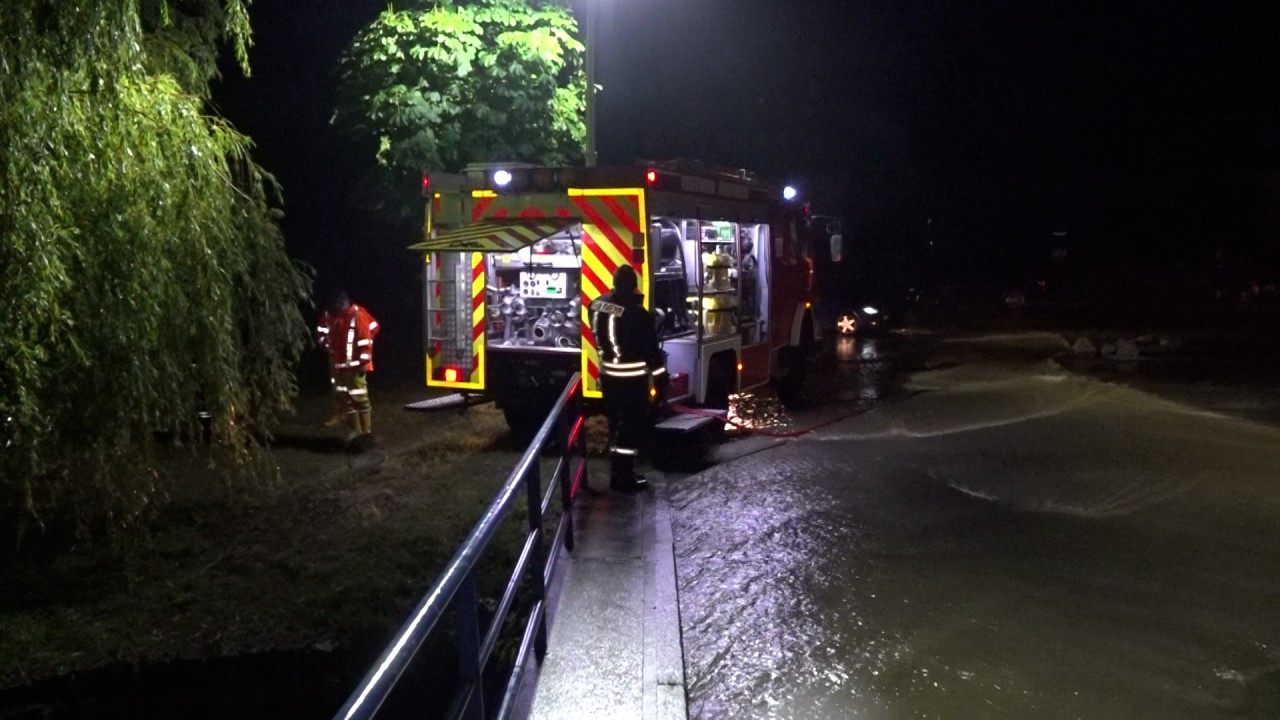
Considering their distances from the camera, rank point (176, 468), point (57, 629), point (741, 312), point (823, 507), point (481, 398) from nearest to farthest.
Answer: point (57, 629) < point (823, 507) < point (176, 468) < point (481, 398) < point (741, 312)

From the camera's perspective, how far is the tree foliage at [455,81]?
1293 cm

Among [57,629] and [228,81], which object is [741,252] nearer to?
[57,629]

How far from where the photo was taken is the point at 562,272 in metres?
11.5

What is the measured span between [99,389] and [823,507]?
16.7 feet

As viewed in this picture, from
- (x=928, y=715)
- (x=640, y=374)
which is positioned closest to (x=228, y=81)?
(x=640, y=374)

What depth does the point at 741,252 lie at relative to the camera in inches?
516

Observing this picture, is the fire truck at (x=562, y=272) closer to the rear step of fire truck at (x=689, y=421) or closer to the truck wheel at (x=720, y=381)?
the truck wheel at (x=720, y=381)

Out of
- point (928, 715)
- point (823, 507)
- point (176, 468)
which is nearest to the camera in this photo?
point (928, 715)

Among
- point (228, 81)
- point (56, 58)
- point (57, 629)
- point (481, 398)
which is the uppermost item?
point (228, 81)

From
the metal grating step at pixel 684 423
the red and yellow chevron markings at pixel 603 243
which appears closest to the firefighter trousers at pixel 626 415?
the metal grating step at pixel 684 423

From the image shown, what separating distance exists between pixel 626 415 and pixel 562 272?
2954 millimetres

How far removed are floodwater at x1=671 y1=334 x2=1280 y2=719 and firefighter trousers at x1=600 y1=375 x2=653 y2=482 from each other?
0.62m

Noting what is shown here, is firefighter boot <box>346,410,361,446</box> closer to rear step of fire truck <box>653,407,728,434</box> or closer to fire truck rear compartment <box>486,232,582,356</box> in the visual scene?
fire truck rear compartment <box>486,232,582,356</box>

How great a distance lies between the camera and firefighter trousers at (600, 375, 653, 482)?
352 inches
